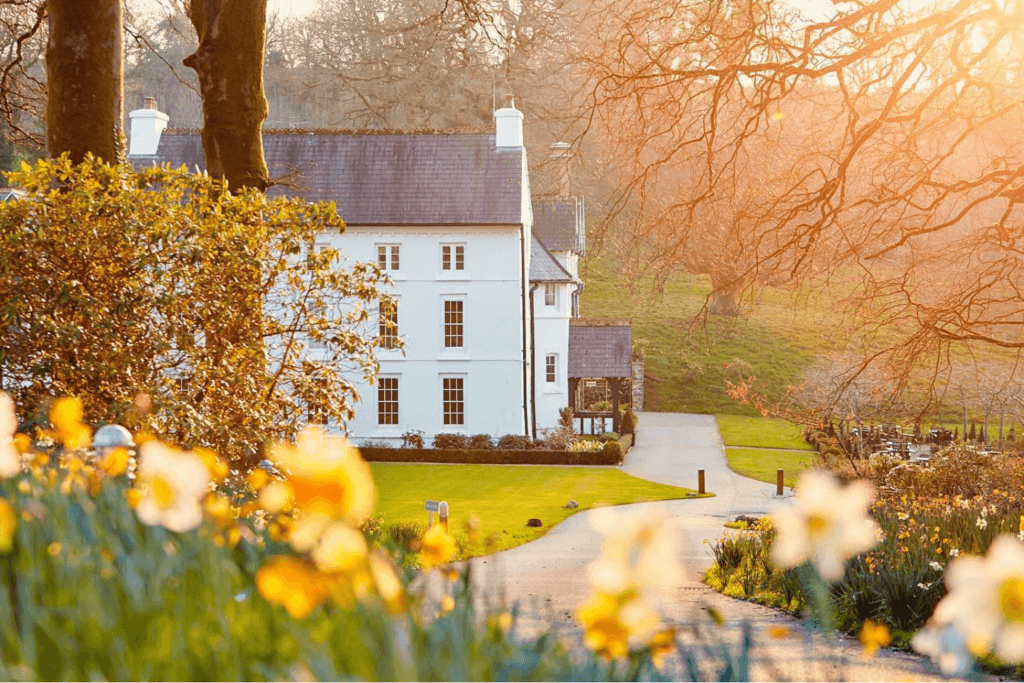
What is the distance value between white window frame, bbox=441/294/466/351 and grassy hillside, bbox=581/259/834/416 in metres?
17.7

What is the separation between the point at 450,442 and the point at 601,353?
1044cm

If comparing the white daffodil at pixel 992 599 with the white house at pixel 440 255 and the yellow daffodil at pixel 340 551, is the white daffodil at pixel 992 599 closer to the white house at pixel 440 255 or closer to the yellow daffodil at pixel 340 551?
the yellow daffodil at pixel 340 551

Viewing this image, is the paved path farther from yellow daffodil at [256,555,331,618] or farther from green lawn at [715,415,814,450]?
green lawn at [715,415,814,450]

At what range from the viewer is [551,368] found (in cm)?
4138

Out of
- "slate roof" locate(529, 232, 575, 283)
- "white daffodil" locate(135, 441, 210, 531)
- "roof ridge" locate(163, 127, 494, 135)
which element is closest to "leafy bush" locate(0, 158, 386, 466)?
"white daffodil" locate(135, 441, 210, 531)

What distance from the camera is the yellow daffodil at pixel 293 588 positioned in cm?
213

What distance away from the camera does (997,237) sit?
1195 cm

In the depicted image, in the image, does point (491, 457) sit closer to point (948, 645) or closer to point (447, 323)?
point (447, 323)

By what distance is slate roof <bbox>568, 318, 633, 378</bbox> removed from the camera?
4300 cm

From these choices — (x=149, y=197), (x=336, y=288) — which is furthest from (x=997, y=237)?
(x=149, y=197)

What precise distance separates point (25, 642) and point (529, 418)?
119 ft

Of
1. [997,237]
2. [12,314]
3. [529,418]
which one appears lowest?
[529,418]

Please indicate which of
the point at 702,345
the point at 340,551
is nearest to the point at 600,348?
the point at 702,345

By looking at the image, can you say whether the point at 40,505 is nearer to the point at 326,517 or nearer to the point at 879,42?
the point at 326,517
